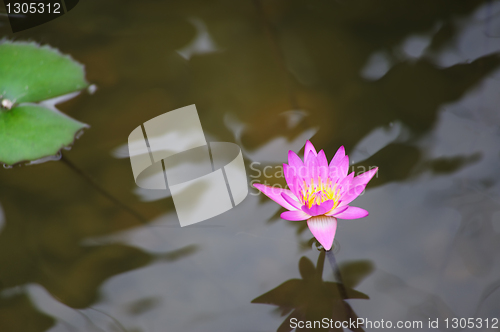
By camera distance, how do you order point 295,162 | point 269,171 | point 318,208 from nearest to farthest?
1. point 318,208
2. point 295,162
3. point 269,171

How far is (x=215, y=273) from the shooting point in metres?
1.04

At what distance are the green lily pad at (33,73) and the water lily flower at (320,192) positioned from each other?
0.91 metres

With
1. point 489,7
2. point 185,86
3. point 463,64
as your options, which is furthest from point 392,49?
point 185,86

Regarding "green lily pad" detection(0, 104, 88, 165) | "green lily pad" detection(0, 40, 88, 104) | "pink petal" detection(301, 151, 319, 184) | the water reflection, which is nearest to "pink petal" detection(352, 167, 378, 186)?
"pink petal" detection(301, 151, 319, 184)

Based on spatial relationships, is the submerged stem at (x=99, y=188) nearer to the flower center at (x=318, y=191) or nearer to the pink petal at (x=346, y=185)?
the flower center at (x=318, y=191)

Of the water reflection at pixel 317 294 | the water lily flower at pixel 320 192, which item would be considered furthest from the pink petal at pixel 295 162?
the water reflection at pixel 317 294

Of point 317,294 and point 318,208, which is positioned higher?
point 318,208

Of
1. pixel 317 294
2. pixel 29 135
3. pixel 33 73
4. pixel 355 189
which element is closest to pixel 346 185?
pixel 355 189

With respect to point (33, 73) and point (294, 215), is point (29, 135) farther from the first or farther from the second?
point (294, 215)

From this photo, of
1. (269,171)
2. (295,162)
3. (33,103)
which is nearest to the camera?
(295,162)

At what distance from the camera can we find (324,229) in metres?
0.92

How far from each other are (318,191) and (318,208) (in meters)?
0.13

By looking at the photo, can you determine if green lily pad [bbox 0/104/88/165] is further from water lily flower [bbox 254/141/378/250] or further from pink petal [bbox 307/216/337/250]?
pink petal [bbox 307/216/337/250]

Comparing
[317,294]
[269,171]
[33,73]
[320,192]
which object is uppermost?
[33,73]
